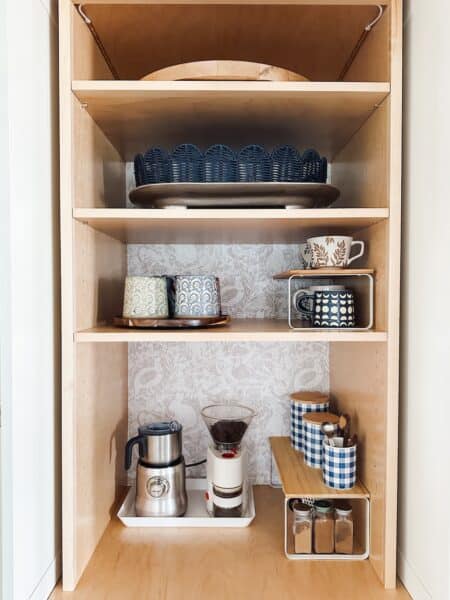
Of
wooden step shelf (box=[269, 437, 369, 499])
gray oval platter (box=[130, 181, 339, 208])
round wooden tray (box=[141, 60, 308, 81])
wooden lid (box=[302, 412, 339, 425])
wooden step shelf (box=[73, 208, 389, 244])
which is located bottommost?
wooden step shelf (box=[269, 437, 369, 499])

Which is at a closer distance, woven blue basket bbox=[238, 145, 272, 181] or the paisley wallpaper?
woven blue basket bbox=[238, 145, 272, 181]

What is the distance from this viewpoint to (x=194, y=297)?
978mm

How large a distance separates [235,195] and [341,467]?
1.98 feet

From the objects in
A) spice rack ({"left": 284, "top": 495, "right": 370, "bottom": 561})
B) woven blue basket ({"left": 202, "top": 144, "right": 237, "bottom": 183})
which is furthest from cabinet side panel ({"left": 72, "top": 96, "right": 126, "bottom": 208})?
spice rack ({"left": 284, "top": 495, "right": 370, "bottom": 561})

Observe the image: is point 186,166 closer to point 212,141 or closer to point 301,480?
point 212,141

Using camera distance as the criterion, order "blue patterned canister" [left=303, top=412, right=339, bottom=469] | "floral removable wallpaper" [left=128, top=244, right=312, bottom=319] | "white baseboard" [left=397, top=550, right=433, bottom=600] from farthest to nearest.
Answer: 1. "floral removable wallpaper" [left=128, top=244, right=312, bottom=319]
2. "blue patterned canister" [left=303, top=412, right=339, bottom=469]
3. "white baseboard" [left=397, top=550, right=433, bottom=600]

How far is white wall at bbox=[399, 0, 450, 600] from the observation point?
2.39ft

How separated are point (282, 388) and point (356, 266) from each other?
1.41 feet

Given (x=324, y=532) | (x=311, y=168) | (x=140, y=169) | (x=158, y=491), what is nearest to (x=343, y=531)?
(x=324, y=532)

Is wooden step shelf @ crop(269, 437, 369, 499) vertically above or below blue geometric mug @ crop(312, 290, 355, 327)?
below

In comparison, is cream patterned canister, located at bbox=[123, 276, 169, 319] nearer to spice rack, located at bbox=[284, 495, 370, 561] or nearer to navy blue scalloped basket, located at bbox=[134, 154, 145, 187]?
navy blue scalloped basket, located at bbox=[134, 154, 145, 187]

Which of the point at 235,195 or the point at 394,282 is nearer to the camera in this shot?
the point at 394,282

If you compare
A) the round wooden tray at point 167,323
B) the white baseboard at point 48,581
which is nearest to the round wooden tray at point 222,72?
the round wooden tray at point 167,323

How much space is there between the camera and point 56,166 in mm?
908
